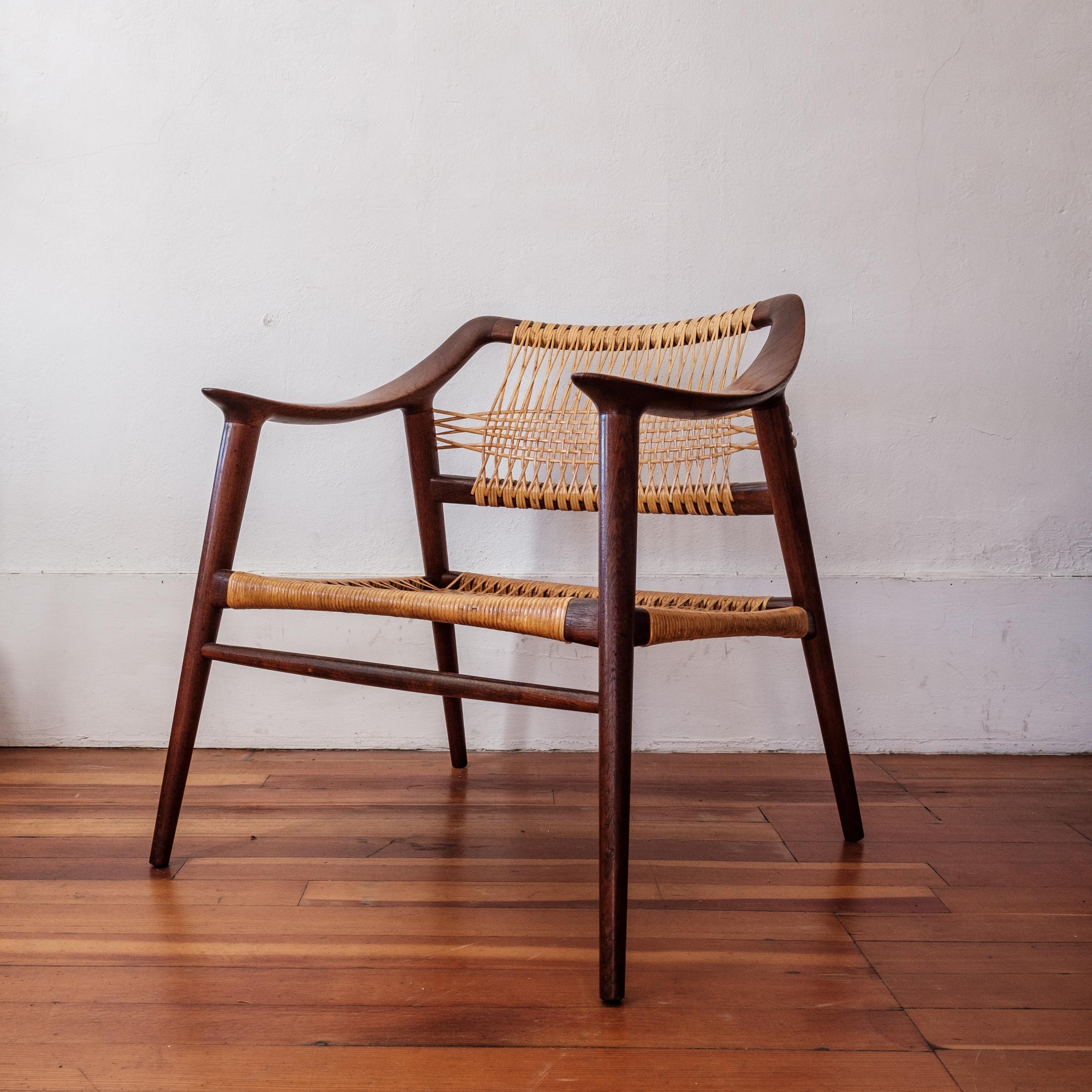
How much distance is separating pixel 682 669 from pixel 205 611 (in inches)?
32.8

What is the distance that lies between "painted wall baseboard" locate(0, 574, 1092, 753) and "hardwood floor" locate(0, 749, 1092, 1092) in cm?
13

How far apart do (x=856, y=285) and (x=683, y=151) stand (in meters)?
0.37

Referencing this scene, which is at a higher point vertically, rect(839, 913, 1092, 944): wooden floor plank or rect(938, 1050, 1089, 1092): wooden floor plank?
rect(938, 1050, 1089, 1092): wooden floor plank

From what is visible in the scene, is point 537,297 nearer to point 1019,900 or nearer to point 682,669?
point 682,669

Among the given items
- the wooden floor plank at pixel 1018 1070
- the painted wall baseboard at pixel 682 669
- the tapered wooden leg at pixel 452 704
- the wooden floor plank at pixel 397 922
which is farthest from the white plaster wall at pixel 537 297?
the wooden floor plank at pixel 1018 1070

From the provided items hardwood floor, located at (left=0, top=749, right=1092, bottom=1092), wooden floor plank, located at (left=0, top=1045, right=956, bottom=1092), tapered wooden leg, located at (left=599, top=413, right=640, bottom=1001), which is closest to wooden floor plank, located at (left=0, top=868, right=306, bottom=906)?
hardwood floor, located at (left=0, top=749, right=1092, bottom=1092)

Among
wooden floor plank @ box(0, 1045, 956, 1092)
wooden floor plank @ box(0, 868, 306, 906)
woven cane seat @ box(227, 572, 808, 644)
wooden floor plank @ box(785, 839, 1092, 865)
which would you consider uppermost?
woven cane seat @ box(227, 572, 808, 644)

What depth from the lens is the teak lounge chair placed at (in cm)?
87

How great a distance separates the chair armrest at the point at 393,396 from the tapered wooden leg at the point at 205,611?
0.03 m

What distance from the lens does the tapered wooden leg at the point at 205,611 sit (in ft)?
3.58

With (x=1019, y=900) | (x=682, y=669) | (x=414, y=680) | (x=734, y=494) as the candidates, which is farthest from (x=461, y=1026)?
(x=682, y=669)

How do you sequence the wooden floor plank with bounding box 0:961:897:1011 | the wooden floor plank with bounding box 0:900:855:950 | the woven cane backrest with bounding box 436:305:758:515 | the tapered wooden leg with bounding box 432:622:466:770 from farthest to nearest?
the tapered wooden leg with bounding box 432:622:466:770
the woven cane backrest with bounding box 436:305:758:515
the wooden floor plank with bounding box 0:900:855:950
the wooden floor plank with bounding box 0:961:897:1011

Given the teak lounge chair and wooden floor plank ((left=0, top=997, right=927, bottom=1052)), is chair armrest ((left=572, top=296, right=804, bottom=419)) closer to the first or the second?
the teak lounge chair

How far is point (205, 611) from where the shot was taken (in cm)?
110
